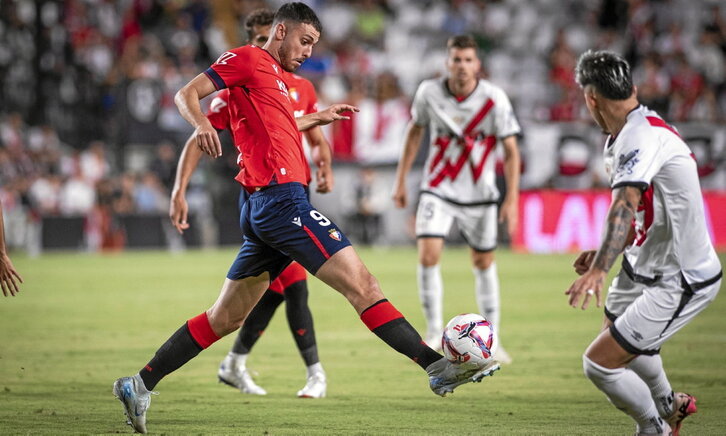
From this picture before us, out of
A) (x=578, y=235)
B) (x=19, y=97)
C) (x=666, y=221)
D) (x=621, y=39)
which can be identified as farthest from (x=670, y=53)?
(x=666, y=221)

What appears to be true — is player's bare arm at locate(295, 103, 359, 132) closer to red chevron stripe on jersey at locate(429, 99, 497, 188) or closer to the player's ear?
the player's ear

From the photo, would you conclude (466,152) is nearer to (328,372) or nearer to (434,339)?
(434,339)

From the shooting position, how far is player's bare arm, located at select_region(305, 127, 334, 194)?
7391mm

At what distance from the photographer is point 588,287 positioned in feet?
15.6

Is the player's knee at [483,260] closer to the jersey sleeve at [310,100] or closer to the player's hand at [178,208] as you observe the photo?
the jersey sleeve at [310,100]

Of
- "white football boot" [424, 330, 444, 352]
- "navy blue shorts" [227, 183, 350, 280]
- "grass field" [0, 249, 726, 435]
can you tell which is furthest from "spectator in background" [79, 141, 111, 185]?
"navy blue shorts" [227, 183, 350, 280]

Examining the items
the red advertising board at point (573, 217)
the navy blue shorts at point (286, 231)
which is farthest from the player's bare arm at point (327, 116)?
the red advertising board at point (573, 217)

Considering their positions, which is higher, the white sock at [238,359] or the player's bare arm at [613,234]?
the player's bare arm at [613,234]

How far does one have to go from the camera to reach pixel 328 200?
24.7m

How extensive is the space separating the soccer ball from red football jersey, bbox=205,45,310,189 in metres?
1.27

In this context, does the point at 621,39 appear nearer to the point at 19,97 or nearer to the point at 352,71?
the point at 352,71

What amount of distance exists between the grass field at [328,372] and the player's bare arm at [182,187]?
1233mm

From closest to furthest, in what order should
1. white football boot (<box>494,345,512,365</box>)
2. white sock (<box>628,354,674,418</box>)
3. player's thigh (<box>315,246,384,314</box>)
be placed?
white sock (<box>628,354,674,418</box>) → player's thigh (<box>315,246,384,314</box>) → white football boot (<box>494,345,512,365</box>)

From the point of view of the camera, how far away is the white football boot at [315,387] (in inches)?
277
